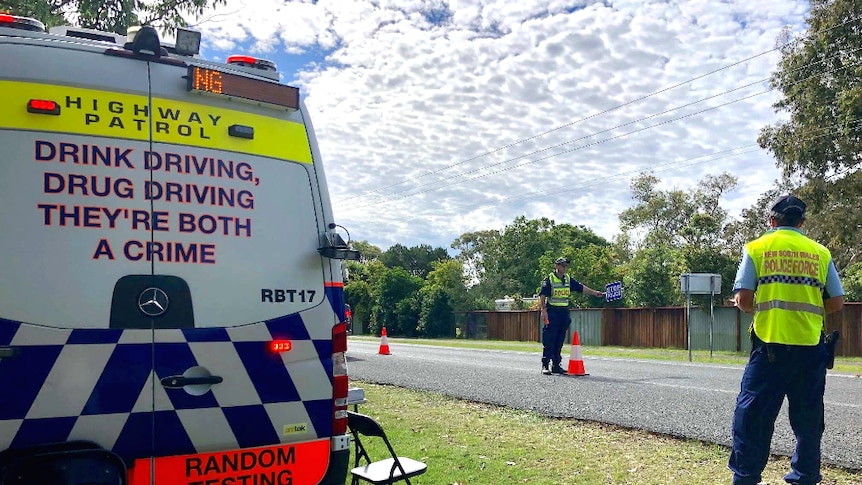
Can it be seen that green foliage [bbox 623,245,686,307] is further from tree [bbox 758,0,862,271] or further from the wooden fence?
tree [bbox 758,0,862,271]

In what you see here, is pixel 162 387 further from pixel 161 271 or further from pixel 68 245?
pixel 68 245

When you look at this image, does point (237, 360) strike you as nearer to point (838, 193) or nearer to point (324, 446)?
point (324, 446)

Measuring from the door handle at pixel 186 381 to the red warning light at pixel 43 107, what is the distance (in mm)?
1223

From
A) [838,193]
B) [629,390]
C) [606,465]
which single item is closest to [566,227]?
[838,193]

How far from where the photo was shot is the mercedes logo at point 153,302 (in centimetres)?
315

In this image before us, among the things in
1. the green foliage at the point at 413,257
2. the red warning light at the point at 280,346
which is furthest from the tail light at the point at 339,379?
the green foliage at the point at 413,257

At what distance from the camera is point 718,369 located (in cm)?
1395

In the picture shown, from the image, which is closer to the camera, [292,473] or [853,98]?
[292,473]

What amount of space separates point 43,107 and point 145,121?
0.41 metres

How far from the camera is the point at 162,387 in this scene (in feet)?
10.4

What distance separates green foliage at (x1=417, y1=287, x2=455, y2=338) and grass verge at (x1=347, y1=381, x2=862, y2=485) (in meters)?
37.4

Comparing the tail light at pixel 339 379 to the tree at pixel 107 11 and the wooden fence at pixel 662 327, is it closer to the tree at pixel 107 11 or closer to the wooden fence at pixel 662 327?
the tree at pixel 107 11

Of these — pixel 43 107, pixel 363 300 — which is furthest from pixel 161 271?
pixel 363 300

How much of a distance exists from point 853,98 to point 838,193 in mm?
4492
